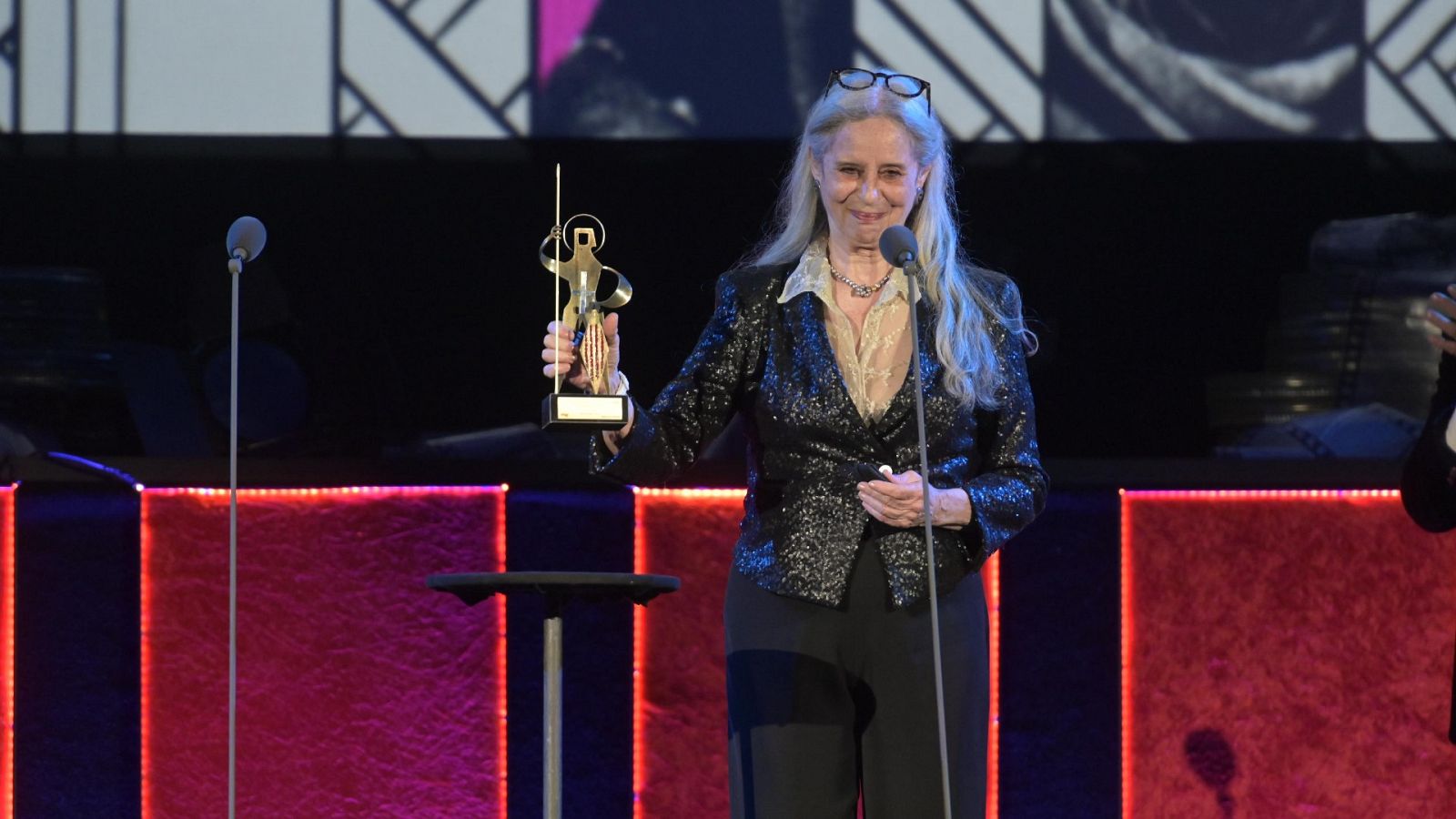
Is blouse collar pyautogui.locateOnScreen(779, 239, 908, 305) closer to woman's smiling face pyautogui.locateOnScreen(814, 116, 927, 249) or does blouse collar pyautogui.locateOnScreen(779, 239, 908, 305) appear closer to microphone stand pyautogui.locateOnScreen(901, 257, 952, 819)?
woman's smiling face pyautogui.locateOnScreen(814, 116, 927, 249)

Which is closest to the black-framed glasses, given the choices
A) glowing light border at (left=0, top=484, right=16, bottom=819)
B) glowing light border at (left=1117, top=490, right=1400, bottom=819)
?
glowing light border at (left=1117, top=490, right=1400, bottom=819)

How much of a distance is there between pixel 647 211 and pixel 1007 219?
0.74m

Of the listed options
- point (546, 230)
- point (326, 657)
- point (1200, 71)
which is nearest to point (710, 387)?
point (326, 657)

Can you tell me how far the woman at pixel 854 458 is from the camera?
2148mm

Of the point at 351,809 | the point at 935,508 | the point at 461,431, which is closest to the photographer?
the point at 935,508

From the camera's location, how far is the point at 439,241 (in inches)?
139

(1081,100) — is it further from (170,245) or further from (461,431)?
(170,245)

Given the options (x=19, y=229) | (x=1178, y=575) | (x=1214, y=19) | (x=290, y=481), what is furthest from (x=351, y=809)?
(x=1214, y=19)

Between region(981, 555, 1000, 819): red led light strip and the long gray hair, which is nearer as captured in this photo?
the long gray hair

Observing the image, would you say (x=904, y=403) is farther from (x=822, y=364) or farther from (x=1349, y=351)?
(x=1349, y=351)

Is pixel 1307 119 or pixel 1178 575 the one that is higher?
pixel 1307 119

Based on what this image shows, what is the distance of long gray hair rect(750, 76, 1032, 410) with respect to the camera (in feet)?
7.53

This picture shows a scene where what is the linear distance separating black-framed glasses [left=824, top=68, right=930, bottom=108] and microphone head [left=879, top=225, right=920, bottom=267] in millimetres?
356

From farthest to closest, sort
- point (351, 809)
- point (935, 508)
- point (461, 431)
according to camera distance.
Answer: point (461, 431) → point (351, 809) → point (935, 508)
